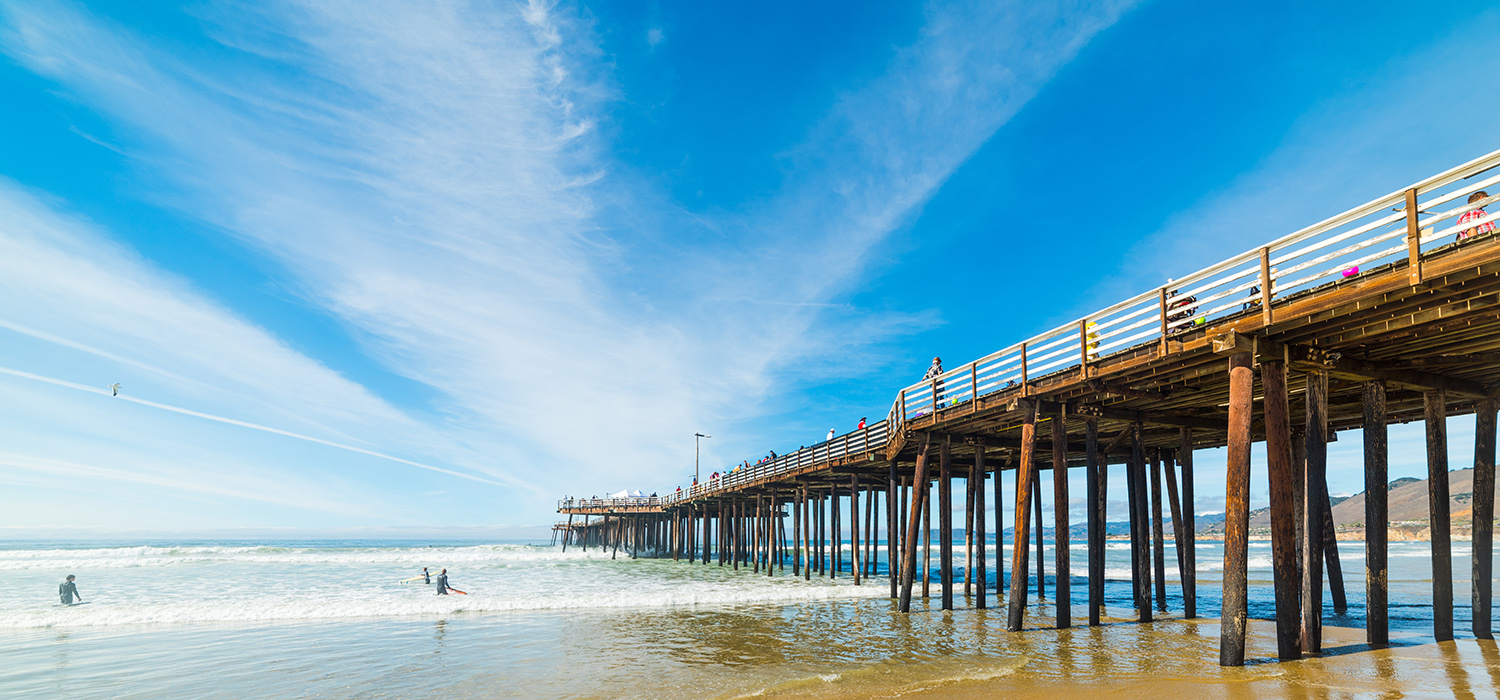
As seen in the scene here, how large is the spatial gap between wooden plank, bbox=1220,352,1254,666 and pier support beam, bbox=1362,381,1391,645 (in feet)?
7.20

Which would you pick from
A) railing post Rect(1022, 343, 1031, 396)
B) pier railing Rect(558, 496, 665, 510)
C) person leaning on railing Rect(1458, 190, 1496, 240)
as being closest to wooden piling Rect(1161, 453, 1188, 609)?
railing post Rect(1022, 343, 1031, 396)

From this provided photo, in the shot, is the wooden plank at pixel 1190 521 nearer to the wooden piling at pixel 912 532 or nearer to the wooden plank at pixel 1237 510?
the wooden piling at pixel 912 532

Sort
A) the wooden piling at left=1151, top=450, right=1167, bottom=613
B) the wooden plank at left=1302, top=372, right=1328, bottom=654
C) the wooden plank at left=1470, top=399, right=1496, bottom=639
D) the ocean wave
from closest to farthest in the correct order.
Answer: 1. the wooden plank at left=1302, top=372, right=1328, bottom=654
2. the wooden plank at left=1470, top=399, right=1496, bottom=639
3. the wooden piling at left=1151, top=450, right=1167, bottom=613
4. the ocean wave

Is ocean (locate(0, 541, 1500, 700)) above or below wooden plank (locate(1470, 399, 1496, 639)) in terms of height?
below

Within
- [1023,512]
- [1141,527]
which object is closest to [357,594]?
[1023,512]

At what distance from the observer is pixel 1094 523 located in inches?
626

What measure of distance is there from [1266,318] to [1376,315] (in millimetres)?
1166

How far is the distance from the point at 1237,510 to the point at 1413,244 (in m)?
3.90

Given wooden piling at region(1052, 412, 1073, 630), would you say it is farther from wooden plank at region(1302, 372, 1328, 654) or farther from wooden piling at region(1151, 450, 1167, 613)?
wooden plank at region(1302, 372, 1328, 654)

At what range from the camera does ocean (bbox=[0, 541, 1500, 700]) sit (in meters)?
9.89

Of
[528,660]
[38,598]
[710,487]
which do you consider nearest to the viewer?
[528,660]

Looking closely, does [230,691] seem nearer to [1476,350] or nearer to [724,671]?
[724,671]

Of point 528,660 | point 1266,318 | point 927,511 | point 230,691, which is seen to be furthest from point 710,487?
point 1266,318

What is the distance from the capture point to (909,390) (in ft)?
62.3
